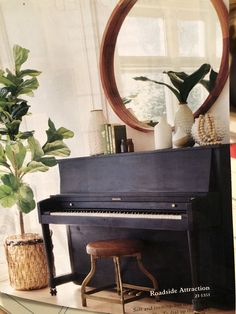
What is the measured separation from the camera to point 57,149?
4.53 feet

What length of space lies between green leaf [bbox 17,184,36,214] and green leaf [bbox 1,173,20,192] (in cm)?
2

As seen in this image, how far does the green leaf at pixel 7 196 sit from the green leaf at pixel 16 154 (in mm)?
93

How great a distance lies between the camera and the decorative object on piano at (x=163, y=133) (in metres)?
1.22

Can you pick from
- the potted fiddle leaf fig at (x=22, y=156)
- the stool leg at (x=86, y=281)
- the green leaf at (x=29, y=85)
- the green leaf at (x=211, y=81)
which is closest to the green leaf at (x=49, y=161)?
the potted fiddle leaf fig at (x=22, y=156)

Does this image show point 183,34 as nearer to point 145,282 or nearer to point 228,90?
point 228,90

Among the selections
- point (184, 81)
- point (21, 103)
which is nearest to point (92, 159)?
point (21, 103)

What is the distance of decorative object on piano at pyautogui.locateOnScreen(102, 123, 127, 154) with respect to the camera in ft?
4.36

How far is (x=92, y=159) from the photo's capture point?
1381mm

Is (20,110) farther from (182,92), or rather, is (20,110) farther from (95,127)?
(182,92)

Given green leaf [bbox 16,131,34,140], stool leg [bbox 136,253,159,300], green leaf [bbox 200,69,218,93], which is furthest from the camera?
green leaf [bbox 16,131,34,140]

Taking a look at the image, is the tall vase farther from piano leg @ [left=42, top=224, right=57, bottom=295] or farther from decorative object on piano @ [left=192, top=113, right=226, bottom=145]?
piano leg @ [left=42, top=224, right=57, bottom=295]

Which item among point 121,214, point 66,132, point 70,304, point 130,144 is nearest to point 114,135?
point 130,144

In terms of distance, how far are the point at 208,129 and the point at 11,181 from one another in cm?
75

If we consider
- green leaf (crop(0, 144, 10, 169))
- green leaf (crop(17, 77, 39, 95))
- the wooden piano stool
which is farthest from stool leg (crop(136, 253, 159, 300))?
green leaf (crop(17, 77, 39, 95))
